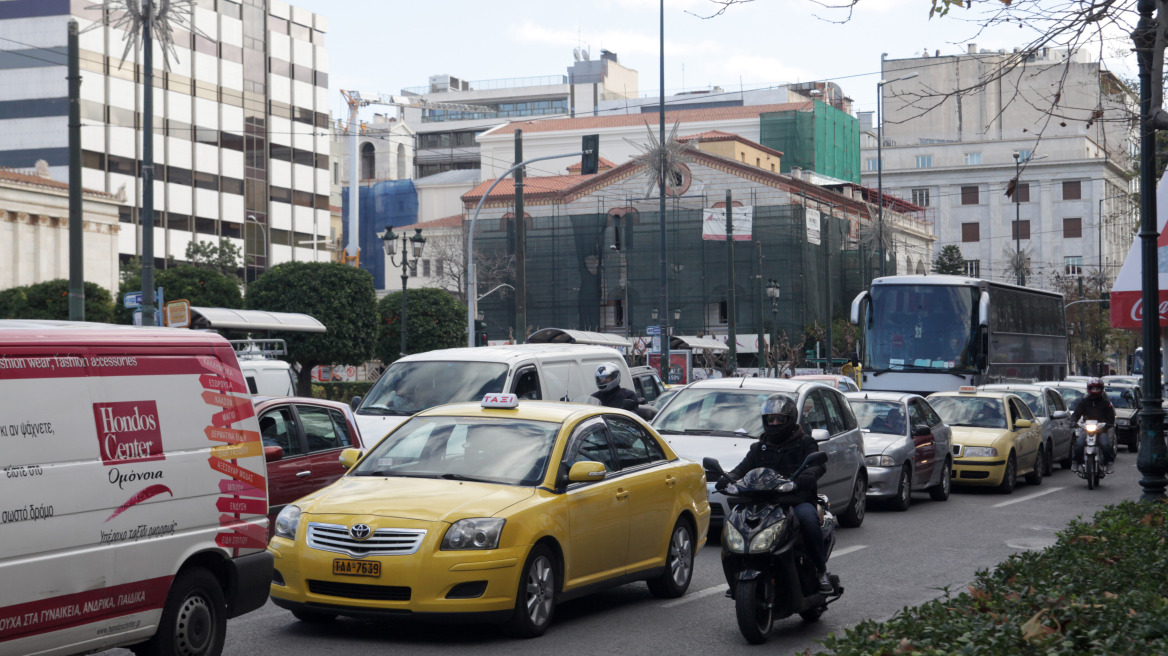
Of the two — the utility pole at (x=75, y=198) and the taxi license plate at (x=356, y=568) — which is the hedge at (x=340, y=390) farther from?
the taxi license plate at (x=356, y=568)

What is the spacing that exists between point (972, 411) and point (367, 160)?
12070cm

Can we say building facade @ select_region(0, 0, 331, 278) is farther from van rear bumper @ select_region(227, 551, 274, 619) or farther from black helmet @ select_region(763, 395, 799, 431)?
van rear bumper @ select_region(227, 551, 274, 619)

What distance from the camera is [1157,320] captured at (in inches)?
509

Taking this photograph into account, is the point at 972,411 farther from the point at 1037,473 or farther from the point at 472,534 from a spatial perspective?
the point at 472,534

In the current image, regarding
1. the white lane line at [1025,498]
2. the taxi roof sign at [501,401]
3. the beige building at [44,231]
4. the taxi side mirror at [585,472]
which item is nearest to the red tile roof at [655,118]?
the beige building at [44,231]

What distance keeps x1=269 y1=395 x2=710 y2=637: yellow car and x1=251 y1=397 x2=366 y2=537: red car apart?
2.54 m

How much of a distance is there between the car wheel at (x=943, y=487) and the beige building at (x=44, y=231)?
1697 inches

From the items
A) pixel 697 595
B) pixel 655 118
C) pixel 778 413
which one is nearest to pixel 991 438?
pixel 697 595

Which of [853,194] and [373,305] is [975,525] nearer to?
[373,305]

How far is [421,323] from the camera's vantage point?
52.8m

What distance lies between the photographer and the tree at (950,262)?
97.2 meters

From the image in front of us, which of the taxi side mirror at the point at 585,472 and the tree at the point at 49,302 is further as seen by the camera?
the tree at the point at 49,302

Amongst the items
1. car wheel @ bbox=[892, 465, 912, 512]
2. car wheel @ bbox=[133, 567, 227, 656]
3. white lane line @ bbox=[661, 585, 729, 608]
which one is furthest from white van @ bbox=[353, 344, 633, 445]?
car wheel @ bbox=[133, 567, 227, 656]

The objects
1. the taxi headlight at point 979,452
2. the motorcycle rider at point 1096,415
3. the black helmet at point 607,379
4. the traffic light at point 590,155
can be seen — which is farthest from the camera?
the traffic light at point 590,155
